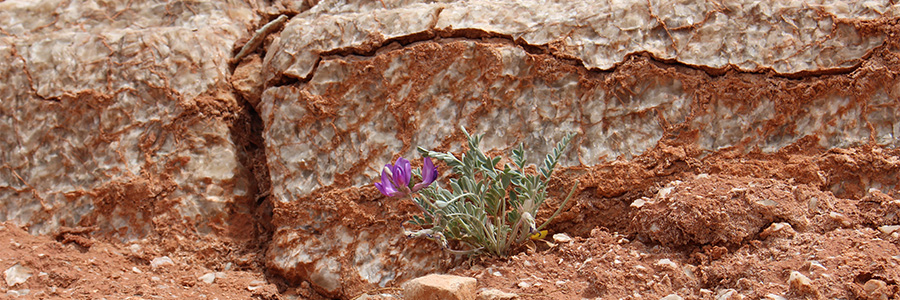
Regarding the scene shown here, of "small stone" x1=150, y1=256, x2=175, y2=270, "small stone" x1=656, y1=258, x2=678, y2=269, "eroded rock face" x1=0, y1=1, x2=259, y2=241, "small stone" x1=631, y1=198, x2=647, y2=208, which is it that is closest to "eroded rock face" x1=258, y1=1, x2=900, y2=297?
"small stone" x1=631, y1=198, x2=647, y2=208

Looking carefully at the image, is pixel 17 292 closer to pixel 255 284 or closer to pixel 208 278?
pixel 208 278

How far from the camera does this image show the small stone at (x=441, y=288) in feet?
6.75

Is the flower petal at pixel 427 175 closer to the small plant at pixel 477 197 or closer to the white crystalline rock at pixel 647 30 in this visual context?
the small plant at pixel 477 197

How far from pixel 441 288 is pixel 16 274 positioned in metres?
1.78

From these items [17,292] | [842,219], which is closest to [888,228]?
[842,219]

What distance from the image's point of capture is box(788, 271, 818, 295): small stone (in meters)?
1.82

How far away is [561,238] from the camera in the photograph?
2492 millimetres

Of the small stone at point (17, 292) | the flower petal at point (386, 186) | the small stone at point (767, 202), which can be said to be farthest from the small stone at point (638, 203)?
the small stone at point (17, 292)

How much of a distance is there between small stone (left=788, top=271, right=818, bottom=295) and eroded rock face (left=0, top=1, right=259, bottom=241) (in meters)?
2.23

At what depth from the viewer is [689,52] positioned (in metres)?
2.67

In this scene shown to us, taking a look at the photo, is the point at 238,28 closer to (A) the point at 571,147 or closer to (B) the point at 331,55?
(B) the point at 331,55

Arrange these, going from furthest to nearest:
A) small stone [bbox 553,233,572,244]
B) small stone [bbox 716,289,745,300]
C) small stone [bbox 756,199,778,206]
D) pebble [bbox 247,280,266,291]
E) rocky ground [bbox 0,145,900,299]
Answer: pebble [bbox 247,280,266,291], small stone [bbox 553,233,572,244], small stone [bbox 756,199,778,206], rocky ground [bbox 0,145,900,299], small stone [bbox 716,289,745,300]

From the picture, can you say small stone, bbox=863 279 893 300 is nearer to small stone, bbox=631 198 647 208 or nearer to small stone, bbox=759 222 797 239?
small stone, bbox=759 222 797 239

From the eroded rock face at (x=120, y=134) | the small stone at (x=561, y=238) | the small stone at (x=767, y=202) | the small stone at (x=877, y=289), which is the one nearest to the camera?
the small stone at (x=877, y=289)
